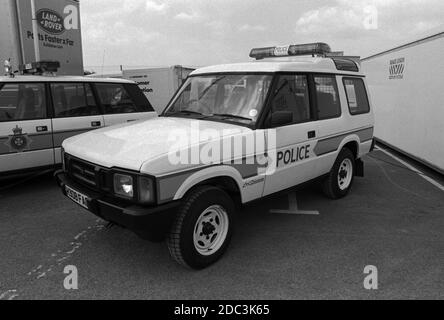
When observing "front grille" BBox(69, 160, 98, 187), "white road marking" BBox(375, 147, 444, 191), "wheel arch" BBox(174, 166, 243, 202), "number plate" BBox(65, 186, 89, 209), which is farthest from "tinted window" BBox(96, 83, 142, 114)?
"white road marking" BBox(375, 147, 444, 191)

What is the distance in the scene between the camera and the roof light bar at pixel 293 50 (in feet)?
16.2

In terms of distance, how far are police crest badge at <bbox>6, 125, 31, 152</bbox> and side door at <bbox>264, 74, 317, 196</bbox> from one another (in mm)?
3578

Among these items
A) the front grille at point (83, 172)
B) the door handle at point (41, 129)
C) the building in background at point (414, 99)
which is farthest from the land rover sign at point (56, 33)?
the building in background at point (414, 99)

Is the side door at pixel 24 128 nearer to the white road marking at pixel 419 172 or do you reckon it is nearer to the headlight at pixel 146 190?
the headlight at pixel 146 190

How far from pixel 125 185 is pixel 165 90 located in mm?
10489

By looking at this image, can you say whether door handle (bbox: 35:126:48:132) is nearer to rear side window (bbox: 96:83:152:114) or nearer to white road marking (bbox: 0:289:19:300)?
rear side window (bbox: 96:83:152:114)

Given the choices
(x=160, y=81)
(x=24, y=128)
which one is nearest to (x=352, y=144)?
(x=24, y=128)

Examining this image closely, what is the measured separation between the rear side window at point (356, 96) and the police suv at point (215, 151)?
5 centimetres

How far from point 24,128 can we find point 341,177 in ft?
15.1

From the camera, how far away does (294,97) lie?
13.9 feet

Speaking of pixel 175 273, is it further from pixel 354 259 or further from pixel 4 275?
pixel 354 259

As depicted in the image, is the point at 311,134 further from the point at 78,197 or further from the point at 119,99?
the point at 119,99

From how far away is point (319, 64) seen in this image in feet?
15.5
